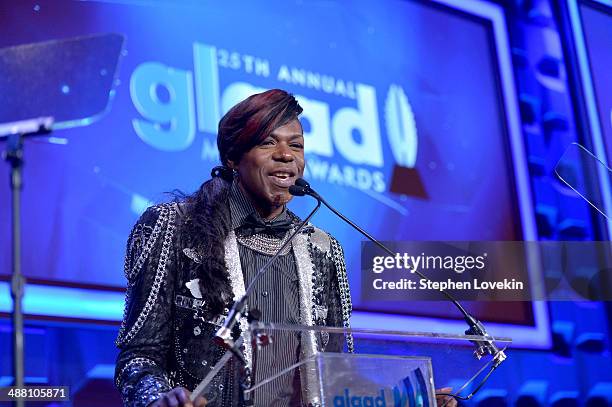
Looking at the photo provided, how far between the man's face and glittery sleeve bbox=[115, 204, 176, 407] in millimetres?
245

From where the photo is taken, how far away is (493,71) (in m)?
4.24

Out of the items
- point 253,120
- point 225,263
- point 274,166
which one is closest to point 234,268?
point 225,263

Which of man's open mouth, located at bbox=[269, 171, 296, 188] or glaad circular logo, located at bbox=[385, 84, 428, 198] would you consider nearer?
man's open mouth, located at bbox=[269, 171, 296, 188]

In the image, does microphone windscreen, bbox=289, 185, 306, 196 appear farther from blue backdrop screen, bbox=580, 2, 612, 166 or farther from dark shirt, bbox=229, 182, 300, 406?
blue backdrop screen, bbox=580, 2, 612, 166

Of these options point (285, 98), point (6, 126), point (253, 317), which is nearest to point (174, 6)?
point (6, 126)

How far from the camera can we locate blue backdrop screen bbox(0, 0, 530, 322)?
3316 millimetres

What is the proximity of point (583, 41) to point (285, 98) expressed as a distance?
7.23ft

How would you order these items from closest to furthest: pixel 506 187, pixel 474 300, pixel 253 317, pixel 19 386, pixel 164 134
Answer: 1. pixel 253 317
2. pixel 19 386
3. pixel 164 134
4. pixel 474 300
5. pixel 506 187

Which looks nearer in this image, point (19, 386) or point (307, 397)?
point (307, 397)

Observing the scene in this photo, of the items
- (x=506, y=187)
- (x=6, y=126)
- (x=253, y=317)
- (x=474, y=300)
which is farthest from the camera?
(x=506, y=187)

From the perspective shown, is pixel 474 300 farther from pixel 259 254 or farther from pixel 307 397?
pixel 307 397

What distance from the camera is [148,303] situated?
95.9 inches

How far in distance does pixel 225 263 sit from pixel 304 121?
1371mm

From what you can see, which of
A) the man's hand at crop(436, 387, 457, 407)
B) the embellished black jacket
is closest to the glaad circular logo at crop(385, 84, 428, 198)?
the embellished black jacket
